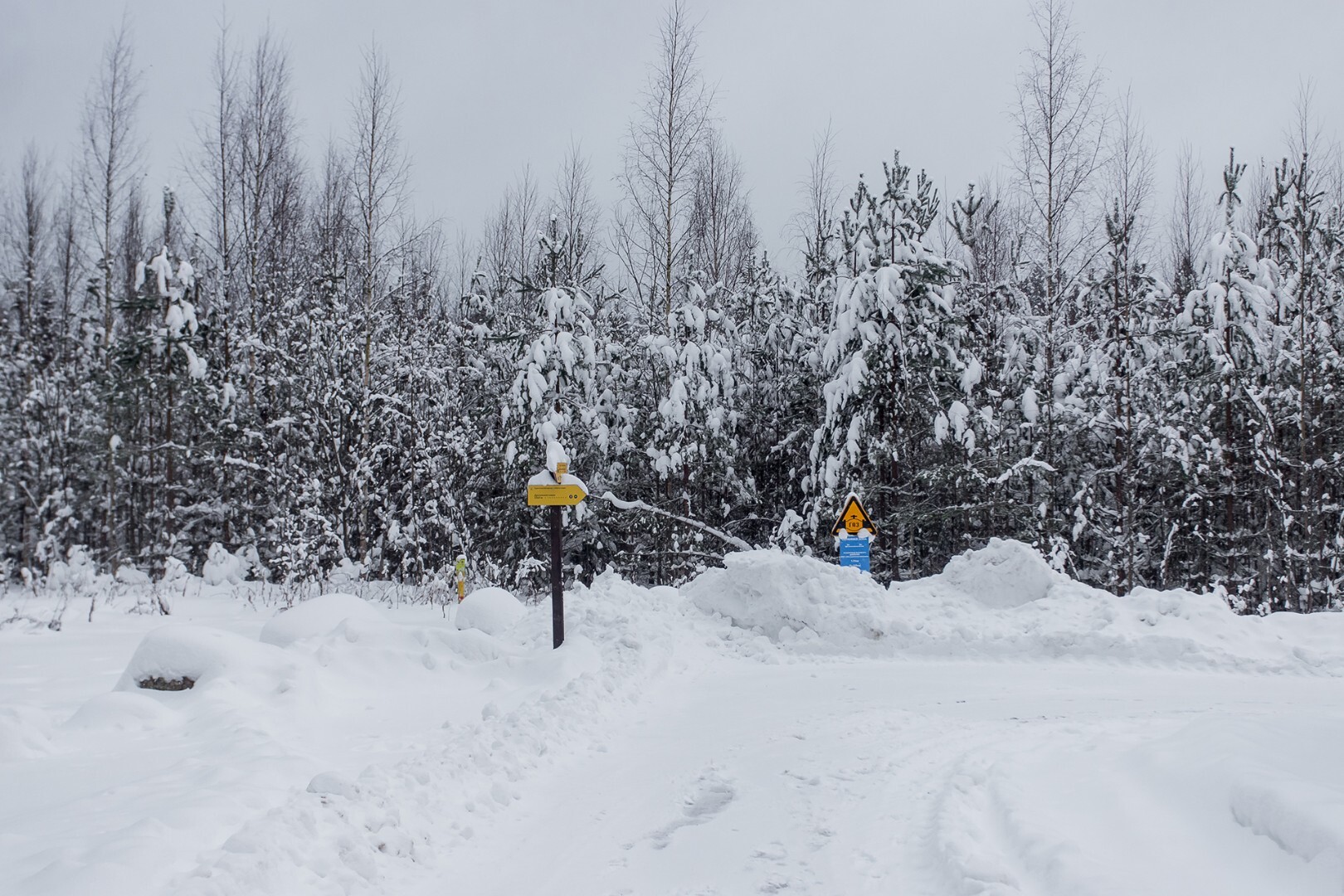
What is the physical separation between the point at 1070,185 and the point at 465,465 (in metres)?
14.6

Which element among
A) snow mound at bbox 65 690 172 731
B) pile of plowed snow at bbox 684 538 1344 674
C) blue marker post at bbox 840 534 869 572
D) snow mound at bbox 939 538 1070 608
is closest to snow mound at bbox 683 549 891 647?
pile of plowed snow at bbox 684 538 1344 674

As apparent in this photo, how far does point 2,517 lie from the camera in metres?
23.6

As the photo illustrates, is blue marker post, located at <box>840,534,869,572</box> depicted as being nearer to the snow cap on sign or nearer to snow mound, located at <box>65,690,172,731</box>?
the snow cap on sign

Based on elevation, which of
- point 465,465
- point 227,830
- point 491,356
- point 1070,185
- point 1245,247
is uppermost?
point 1070,185

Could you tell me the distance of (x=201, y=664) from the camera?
6.43m

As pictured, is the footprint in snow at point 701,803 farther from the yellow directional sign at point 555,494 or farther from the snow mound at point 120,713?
the snow mound at point 120,713

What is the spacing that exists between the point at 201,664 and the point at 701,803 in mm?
4319

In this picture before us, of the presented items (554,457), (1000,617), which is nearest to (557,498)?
(554,457)

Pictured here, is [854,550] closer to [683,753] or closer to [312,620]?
[683,753]

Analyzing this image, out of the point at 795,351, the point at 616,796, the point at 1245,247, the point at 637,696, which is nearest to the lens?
the point at 616,796

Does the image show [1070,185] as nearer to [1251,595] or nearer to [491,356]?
[1251,595]

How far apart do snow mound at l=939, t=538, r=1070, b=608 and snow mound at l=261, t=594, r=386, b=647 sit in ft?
24.5

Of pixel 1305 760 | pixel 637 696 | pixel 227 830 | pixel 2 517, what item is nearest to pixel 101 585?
pixel 2 517

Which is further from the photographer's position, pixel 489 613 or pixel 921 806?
pixel 489 613
